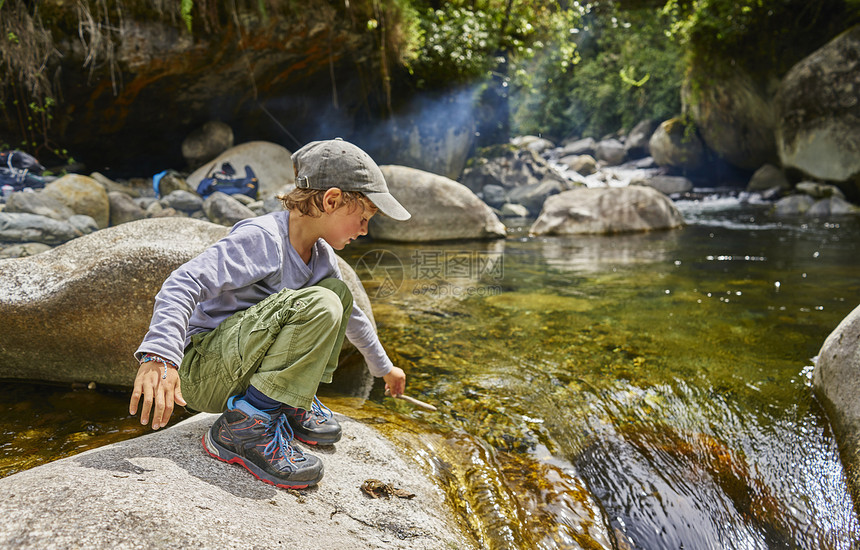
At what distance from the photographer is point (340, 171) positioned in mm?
1810

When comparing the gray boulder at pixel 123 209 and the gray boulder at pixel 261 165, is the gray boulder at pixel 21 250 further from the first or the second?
the gray boulder at pixel 261 165

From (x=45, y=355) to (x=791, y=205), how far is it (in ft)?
43.4

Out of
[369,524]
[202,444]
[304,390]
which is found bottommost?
[369,524]

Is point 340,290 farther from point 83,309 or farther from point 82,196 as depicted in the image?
point 82,196

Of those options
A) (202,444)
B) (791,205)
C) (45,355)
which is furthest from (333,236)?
(791,205)

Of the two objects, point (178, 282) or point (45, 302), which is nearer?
point (178, 282)

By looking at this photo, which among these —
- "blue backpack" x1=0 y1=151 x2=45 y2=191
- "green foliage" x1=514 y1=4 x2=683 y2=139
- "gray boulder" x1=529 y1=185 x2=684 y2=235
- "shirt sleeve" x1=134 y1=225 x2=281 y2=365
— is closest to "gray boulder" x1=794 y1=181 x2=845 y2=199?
"gray boulder" x1=529 y1=185 x2=684 y2=235

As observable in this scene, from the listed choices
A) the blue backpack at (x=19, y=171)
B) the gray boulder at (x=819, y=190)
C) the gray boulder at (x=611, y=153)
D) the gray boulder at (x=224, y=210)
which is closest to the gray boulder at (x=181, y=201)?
the gray boulder at (x=224, y=210)

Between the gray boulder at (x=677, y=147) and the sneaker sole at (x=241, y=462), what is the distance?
17288 millimetres

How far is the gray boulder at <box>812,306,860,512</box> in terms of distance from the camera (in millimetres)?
2104

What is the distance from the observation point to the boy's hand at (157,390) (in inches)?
51.3

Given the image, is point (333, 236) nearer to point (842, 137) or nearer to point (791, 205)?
point (791, 205)

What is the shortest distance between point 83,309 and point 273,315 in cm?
158

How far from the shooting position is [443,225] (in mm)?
8109
